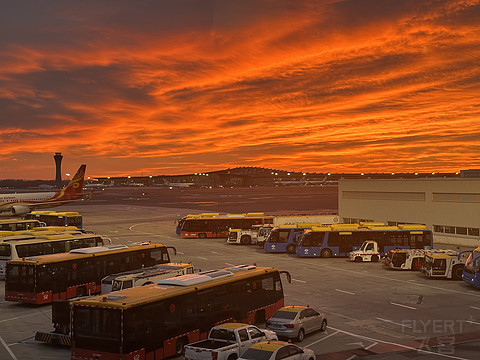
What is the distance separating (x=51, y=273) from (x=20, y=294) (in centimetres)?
211

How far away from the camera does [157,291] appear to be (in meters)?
23.7

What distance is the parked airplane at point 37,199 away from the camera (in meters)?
98.5

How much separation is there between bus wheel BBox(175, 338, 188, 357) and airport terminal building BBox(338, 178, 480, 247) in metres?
46.5

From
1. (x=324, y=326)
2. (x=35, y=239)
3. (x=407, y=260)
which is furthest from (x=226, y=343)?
(x=407, y=260)

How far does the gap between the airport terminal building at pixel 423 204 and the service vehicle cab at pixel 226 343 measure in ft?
150

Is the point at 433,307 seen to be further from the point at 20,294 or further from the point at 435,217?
the point at 435,217

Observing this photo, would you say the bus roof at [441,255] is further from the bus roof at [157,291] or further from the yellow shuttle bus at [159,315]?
the yellow shuttle bus at [159,315]

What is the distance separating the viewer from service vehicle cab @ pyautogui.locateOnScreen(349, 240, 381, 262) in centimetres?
5175

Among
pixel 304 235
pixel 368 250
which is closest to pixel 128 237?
pixel 304 235

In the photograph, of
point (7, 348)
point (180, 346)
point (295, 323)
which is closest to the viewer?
point (180, 346)

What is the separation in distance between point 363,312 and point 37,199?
83426 mm

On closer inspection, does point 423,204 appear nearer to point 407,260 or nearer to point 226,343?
point 407,260

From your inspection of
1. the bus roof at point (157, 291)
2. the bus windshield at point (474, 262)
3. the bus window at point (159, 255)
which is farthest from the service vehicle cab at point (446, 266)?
the bus window at point (159, 255)

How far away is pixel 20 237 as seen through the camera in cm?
4378
